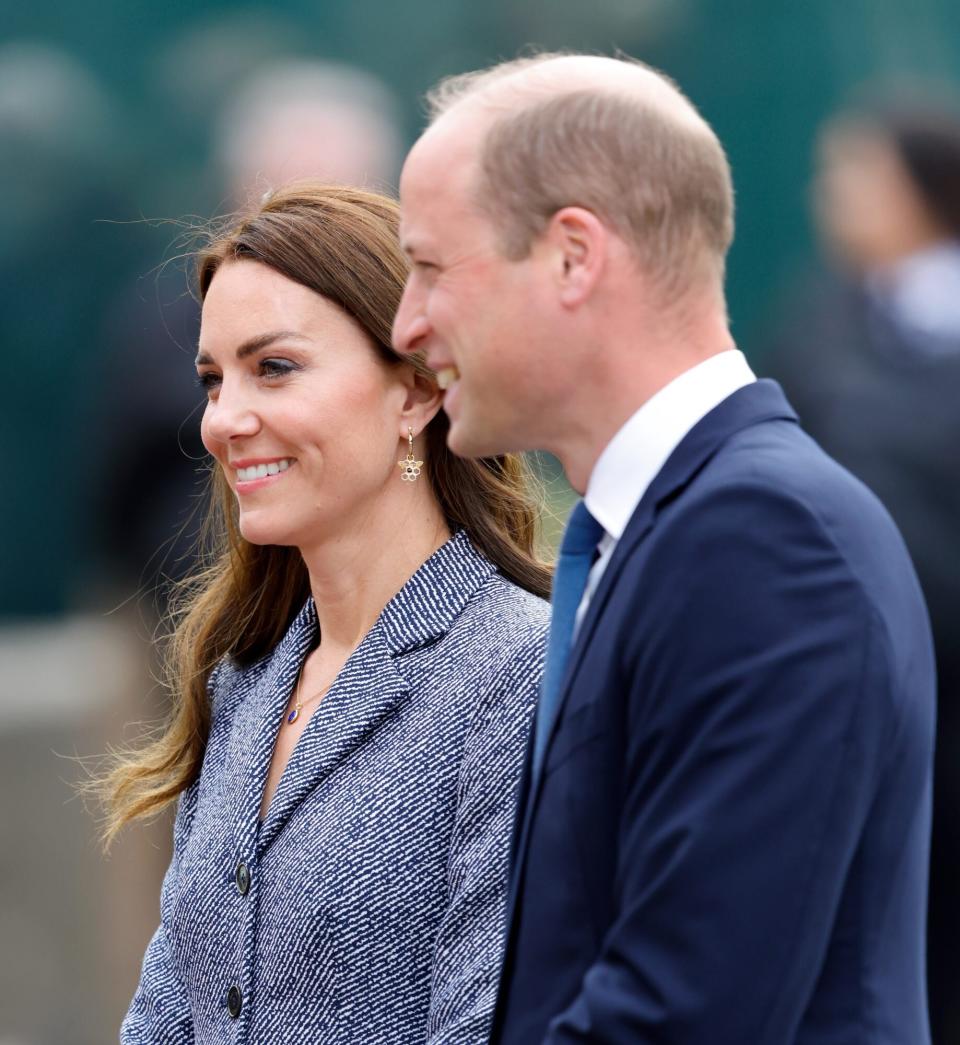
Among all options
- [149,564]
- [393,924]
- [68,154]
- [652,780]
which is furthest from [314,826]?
[68,154]

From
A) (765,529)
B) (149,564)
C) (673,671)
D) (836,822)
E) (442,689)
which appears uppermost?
(765,529)

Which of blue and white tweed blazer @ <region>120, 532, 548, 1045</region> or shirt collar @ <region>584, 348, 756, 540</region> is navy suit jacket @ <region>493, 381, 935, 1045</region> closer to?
shirt collar @ <region>584, 348, 756, 540</region>

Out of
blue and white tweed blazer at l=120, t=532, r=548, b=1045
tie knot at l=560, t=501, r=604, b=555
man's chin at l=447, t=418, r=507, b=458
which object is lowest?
blue and white tweed blazer at l=120, t=532, r=548, b=1045

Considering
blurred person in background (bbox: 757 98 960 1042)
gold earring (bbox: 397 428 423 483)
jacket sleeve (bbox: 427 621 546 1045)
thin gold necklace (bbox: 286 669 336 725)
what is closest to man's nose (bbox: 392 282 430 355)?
jacket sleeve (bbox: 427 621 546 1045)

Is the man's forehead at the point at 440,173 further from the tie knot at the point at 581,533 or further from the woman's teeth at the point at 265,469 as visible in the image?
the woman's teeth at the point at 265,469

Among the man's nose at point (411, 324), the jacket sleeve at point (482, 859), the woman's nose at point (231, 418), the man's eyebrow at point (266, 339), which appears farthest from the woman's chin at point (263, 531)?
the man's nose at point (411, 324)

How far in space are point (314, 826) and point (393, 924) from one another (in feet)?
0.59

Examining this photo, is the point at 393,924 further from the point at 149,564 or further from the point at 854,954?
the point at 149,564

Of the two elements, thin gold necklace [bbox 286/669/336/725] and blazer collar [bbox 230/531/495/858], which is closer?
blazer collar [bbox 230/531/495/858]

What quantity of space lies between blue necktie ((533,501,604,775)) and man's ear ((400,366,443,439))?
0.73m

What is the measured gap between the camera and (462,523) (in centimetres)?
259

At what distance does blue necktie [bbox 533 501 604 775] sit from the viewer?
1.81 meters

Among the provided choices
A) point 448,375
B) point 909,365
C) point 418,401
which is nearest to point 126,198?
point 909,365

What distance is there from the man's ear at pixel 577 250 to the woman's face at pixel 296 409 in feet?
2.70
